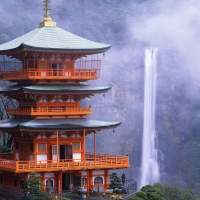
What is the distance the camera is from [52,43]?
139 ft

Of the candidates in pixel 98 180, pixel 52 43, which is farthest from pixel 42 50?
pixel 98 180

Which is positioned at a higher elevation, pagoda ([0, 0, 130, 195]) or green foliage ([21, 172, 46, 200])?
pagoda ([0, 0, 130, 195])

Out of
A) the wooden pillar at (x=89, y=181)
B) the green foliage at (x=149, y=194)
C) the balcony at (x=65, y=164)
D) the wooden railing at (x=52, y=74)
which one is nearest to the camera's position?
the balcony at (x=65, y=164)

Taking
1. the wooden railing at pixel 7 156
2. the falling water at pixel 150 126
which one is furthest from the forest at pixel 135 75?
the wooden railing at pixel 7 156

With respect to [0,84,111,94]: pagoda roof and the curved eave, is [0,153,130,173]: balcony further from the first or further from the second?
the curved eave

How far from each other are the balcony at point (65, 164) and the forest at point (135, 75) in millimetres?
43778

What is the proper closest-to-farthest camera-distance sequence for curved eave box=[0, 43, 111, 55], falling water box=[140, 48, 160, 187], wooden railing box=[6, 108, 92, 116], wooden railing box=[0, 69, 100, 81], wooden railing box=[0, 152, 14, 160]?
curved eave box=[0, 43, 111, 55] < wooden railing box=[6, 108, 92, 116] < wooden railing box=[0, 69, 100, 81] < wooden railing box=[0, 152, 14, 160] < falling water box=[140, 48, 160, 187]

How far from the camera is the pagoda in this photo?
4153 centimetres

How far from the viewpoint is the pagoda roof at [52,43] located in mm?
41622

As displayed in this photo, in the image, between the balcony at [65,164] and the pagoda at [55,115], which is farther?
the pagoda at [55,115]

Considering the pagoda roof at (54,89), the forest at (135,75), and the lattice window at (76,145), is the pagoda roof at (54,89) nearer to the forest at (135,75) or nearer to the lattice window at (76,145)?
the lattice window at (76,145)

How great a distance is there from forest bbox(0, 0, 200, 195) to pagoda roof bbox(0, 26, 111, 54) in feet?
146

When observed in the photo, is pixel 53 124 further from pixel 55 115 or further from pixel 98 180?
pixel 98 180

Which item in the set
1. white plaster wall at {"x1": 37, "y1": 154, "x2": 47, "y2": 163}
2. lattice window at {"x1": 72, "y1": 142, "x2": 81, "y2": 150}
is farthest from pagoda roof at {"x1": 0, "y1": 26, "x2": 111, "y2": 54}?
white plaster wall at {"x1": 37, "y1": 154, "x2": 47, "y2": 163}
